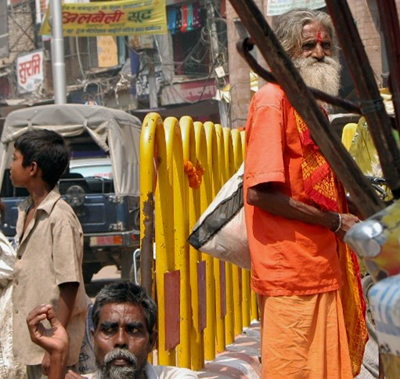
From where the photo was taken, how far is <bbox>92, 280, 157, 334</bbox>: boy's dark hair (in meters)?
2.86

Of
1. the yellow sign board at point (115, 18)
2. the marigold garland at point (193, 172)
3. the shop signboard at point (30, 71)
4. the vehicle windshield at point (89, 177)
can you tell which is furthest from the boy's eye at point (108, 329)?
the shop signboard at point (30, 71)

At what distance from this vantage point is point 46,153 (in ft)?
11.8

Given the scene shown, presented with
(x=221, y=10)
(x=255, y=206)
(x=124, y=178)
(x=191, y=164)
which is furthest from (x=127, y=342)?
(x=221, y=10)

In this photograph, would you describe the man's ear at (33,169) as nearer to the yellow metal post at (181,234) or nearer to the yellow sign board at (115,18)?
the yellow metal post at (181,234)

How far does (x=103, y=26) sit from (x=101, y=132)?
837 centimetres

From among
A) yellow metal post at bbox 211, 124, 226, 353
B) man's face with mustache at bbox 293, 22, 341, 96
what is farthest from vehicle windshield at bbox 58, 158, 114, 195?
man's face with mustache at bbox 293, 22, 341, 96

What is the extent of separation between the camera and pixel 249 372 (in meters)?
5.15

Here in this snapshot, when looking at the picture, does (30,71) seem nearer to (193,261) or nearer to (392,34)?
(193,261)

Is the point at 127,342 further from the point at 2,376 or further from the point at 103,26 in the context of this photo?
the point at 103,26

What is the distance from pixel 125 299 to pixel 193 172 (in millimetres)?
2196

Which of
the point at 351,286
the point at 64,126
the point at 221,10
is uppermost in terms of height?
the point at 221,10

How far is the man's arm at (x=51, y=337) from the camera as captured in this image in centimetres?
273

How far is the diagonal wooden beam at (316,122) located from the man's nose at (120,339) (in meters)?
1.56

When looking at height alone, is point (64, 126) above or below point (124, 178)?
above
